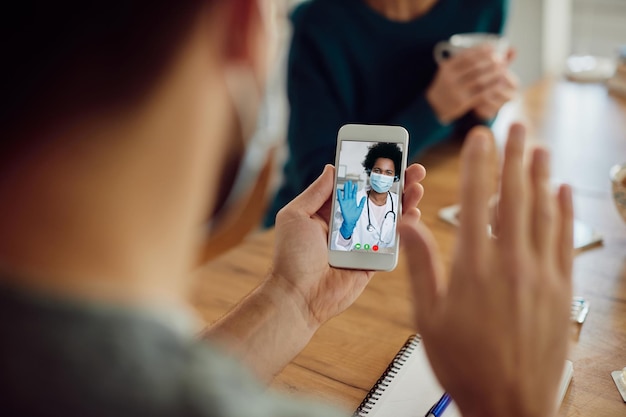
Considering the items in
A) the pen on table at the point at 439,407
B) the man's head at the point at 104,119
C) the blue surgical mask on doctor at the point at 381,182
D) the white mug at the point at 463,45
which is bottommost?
the pen on table at the point at 439,407

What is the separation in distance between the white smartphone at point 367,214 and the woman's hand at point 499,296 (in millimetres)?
265

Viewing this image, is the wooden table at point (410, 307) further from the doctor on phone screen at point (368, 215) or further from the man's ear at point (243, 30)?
the man's ear at point (243, 30)

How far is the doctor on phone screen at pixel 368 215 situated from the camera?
795 mm

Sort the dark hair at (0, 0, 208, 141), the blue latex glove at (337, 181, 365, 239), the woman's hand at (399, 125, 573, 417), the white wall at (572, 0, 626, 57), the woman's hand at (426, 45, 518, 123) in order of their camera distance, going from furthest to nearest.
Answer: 1. the white wall at (572, 0, 626, 57)
2. the woman's hand at (426, 45, 518, 123)
3. the blue latex glove at (337, 181, 365, 239)
4. the woman's hand at (399, 125, 573, 417)
5. the dark hair at (0, 0, 208, 141)

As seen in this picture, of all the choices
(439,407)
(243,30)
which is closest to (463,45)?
(439,407)

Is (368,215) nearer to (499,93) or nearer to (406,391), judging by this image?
(406,391)

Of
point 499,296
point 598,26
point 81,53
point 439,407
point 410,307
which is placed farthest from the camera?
point 598,26

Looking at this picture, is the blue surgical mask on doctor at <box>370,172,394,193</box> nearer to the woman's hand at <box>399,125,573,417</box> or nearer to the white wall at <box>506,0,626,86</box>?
the woman's hand at <box>399,125,573,417</box>

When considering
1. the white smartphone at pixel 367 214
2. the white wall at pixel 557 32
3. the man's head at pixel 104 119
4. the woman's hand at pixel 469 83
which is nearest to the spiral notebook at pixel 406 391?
the white smartphone at pixel 367 214

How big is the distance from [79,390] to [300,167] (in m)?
1.13

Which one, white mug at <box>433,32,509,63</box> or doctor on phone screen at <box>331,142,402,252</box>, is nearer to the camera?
doctor on phone screen at <box>331,142,402,252</box>

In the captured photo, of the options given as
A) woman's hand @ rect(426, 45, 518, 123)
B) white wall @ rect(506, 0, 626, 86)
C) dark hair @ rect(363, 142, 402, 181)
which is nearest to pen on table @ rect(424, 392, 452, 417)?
dark hair @ rect(363, 142, 402, 181)

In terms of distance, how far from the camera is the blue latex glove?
802 millimetres

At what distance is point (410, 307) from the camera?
0.91 meters
